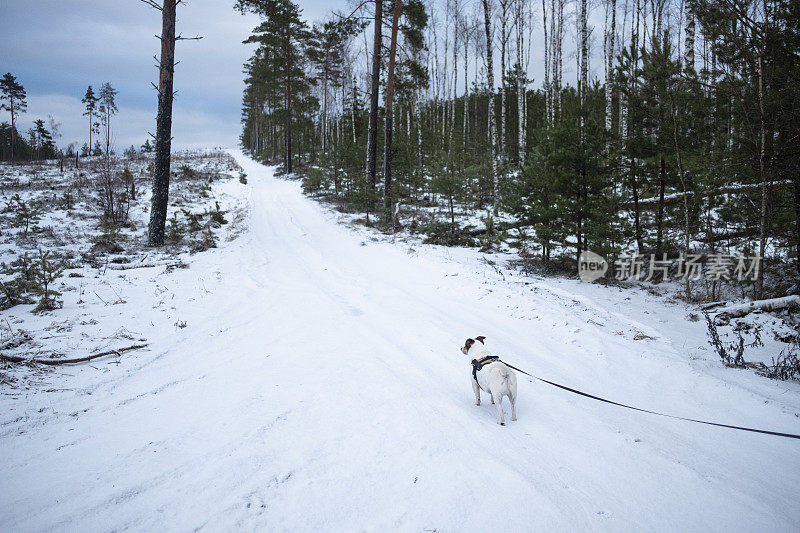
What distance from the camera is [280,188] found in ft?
85.5

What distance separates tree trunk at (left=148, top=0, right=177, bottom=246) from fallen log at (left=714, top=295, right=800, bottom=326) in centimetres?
1421

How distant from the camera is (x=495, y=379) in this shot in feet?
11.0

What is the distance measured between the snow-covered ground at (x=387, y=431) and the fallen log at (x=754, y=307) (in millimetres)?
661

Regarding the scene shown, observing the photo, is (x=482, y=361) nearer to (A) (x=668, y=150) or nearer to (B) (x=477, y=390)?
(B) (x=477, y=390)

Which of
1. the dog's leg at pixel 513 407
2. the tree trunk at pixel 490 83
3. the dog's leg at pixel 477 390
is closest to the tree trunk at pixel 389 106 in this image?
the tree trunk at pixel 490 83

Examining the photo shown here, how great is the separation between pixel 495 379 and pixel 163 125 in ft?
39.9

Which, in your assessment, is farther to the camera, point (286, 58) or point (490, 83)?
point (286, 58)

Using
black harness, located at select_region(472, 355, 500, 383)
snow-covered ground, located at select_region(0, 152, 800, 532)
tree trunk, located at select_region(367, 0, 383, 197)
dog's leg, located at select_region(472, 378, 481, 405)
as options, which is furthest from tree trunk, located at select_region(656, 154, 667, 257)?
tree trunk, located at select_region(367, 0, 383, 197)

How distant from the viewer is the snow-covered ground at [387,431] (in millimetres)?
2426

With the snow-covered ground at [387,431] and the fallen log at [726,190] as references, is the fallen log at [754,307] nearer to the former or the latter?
the snow-covered ground at [387,431]

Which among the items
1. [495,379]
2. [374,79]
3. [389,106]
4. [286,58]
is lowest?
[495,379]

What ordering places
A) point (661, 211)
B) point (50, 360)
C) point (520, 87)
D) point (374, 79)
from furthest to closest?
point (520, 87)
point (374, 79)
point (661, 211)
point (50, 360)

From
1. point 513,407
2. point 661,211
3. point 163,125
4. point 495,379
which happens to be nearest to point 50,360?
point 495,379

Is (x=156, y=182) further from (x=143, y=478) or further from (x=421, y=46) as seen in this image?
(x=421, y=46)
